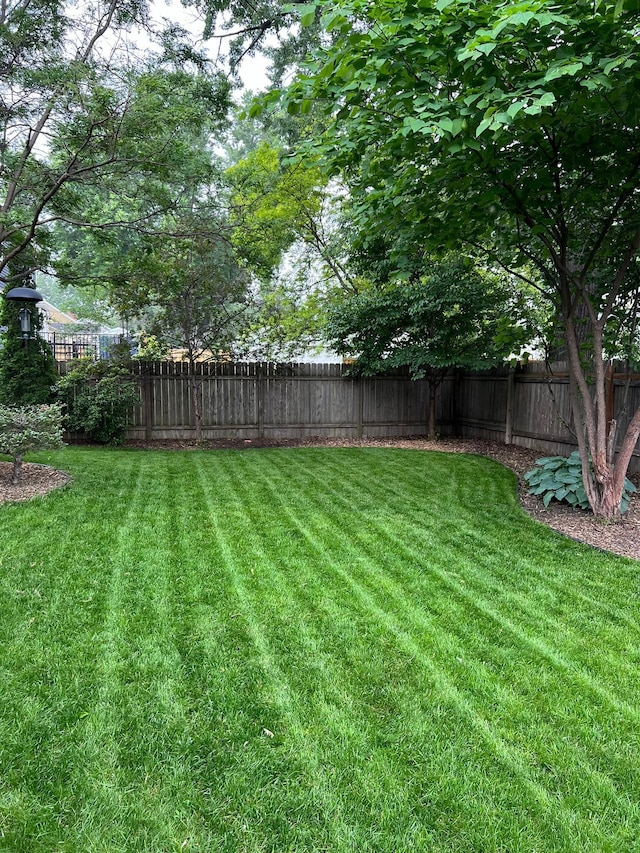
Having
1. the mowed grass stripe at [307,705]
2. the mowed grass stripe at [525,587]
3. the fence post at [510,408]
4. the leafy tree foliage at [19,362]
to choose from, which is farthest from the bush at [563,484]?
the leafy tree foliage at [19,362]

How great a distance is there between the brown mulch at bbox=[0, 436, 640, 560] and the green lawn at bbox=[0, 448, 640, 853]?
34 cm

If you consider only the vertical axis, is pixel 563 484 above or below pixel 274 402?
below

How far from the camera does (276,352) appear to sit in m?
10.0

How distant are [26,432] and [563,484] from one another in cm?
528

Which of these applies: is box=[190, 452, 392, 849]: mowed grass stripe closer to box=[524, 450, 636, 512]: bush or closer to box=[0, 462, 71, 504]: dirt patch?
box=[0, 462, 71, 504]: dirt patch

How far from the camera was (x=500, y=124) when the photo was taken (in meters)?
2.87

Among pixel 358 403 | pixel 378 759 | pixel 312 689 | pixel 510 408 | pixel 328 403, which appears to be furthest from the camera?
pixel 358 403

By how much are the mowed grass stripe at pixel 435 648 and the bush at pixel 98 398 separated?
19.0 ft

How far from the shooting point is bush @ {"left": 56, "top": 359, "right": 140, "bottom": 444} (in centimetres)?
834

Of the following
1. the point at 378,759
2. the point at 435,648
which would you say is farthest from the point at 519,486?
the point at 378,759

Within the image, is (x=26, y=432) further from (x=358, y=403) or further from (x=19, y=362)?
(x=358, y=403)

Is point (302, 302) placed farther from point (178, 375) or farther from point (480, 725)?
point (480, 725)

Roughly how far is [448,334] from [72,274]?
5682mm

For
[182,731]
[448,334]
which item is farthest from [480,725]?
[448,334]
